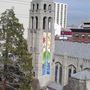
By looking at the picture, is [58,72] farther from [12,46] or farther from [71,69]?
[12,46]

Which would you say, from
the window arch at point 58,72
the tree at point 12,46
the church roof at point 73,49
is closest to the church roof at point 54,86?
the window arch at point 58,72

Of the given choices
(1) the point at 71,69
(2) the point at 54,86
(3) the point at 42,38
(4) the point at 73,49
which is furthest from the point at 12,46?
(4) the point at 73,49

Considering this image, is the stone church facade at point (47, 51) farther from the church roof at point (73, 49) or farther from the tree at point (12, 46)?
the tree at point (12, 46)

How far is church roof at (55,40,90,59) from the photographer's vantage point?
66781mm

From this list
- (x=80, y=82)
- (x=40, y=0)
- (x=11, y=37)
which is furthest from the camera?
(x=40, y=0)

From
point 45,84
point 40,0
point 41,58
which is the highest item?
point 40,0

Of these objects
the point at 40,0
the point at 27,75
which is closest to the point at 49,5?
the point at 40,0

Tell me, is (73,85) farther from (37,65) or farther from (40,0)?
(40,0)

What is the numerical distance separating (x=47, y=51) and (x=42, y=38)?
2.59 metres

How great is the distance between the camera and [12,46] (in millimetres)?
36312

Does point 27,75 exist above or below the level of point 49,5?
below

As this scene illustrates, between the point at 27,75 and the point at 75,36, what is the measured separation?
81085 mm

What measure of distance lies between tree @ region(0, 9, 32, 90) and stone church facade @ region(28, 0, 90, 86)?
29.8 meters

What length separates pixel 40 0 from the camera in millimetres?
67688
